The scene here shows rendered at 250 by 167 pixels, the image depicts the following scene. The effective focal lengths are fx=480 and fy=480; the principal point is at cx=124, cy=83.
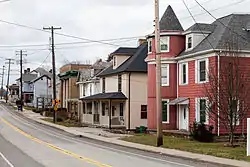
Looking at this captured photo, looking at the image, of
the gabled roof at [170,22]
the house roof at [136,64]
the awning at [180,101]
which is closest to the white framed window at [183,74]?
the awning at [180,101]

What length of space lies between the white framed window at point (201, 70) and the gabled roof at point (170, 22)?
5612mm

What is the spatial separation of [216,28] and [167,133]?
9.60m

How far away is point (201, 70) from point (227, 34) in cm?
341

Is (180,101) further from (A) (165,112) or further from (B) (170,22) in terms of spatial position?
(B) (170,22)

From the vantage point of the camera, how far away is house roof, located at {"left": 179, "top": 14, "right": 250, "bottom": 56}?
35.9 meters

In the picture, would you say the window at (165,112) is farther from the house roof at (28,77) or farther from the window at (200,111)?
the house roof at (28,77)

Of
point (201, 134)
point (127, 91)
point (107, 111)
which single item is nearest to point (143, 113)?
point (127, 91)

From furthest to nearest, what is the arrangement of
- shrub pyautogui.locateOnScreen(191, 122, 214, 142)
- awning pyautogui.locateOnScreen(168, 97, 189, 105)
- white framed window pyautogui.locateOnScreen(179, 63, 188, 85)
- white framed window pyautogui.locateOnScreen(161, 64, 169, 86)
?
1. white framed window pyautogui.locateOnScreen(161, 64, 169, 86)
2. white framed window pyautogui.locateOnScreen(179, 63, 188, 85)
3. awning pyautogui.locateOnScreen(168, 97, 189, 105)
4. shrub pyautogui.locateOnScreen(191, 122, 214, 142)

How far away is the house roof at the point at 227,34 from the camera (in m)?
35.9

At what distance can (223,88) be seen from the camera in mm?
A: 27469

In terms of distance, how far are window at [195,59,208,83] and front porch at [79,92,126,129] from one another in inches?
618

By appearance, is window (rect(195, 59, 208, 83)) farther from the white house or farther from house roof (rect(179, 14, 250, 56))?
the white house

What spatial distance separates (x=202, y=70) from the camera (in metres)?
37.0

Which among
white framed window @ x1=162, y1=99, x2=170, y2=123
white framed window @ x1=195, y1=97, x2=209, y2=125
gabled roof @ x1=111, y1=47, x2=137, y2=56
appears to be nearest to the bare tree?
white framed window @ x1=195, y1=97, x2=209, y2=125
